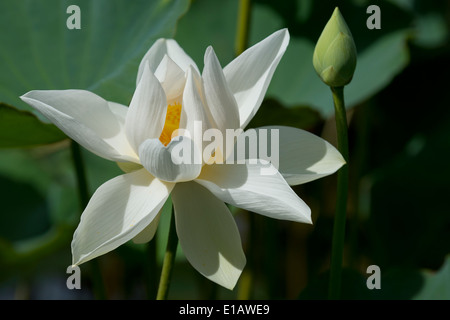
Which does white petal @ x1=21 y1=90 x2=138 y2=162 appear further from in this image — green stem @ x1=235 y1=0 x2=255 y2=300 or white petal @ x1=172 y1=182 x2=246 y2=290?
green stem @ x1=235 y1=0 x2=255 y2=300

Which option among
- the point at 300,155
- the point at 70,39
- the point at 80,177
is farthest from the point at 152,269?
the point at 70,39

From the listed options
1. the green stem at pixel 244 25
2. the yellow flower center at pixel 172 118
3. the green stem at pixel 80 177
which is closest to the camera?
the yellow flower center at pixel 172 118

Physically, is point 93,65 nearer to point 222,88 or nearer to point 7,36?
point 7,36

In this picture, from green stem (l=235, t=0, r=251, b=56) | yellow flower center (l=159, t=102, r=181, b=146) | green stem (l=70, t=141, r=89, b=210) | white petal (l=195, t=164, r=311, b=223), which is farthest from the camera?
green stem (l=235, t=0, r=251, b=56)

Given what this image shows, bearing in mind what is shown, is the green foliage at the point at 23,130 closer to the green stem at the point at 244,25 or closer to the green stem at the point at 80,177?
the green stem at the point at 80,177

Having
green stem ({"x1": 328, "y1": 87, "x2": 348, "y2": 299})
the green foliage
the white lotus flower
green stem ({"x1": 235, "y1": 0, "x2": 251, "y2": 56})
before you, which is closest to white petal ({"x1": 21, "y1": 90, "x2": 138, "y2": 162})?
the white lotus flower

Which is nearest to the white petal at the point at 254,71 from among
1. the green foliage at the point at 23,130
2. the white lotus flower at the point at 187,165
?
the white lotus flower at the point at 187,165

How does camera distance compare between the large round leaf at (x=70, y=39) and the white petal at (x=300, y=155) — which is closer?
the white petal at (x=300, y=155)

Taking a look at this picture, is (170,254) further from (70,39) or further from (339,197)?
(70,39)
